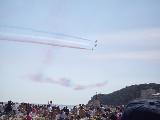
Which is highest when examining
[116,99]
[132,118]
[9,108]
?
[116,99]

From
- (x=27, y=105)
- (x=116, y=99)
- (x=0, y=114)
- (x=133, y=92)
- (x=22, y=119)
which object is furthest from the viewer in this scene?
(x=116, y=99)

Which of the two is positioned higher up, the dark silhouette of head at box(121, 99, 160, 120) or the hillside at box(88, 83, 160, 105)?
the hillside at box(88, 83, 160, 105)

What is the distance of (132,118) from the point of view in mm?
7633

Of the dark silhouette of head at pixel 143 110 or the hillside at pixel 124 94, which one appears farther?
the hillside at pixel 124 94

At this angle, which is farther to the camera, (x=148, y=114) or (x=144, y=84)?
(x=144, y=84)

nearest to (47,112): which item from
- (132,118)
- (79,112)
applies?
(79,112)

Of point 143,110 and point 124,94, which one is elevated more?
point 124,94

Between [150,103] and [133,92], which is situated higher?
[133,92]

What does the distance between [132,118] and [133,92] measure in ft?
346

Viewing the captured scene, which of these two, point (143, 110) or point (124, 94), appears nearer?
point (143, 110)

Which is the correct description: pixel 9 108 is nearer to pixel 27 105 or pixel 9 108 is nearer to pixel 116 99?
pixel 27 105

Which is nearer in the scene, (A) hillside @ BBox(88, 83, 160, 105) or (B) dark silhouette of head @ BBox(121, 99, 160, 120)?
(B) dark silhouette of head @ BBox(121, 99, 160, 120)

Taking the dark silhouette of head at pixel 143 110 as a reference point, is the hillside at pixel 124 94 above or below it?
above

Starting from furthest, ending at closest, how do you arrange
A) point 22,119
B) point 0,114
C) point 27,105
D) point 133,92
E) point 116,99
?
point 116,99
point 133,92
point 27,105
point 0,114
point 22,119
